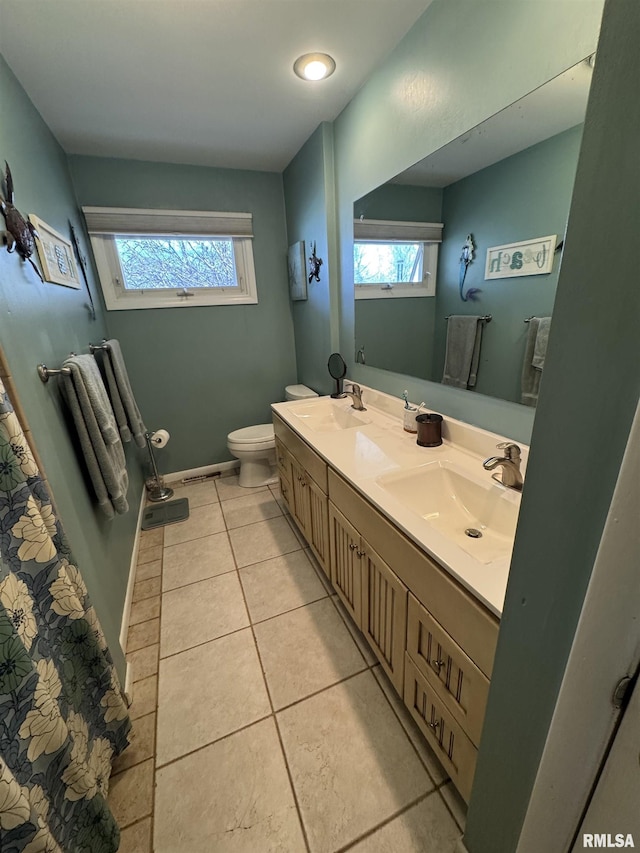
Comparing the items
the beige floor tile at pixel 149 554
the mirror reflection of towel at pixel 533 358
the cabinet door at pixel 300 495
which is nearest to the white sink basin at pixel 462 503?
the mirror reflection of towel at pixel 533 358

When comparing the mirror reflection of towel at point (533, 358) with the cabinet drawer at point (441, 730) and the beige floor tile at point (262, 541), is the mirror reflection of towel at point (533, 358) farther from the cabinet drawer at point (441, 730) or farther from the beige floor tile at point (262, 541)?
the beige floor tile at point (262, 541)

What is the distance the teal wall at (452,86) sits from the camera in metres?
0.92

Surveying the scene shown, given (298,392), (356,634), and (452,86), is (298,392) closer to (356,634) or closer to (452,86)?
(356,634)

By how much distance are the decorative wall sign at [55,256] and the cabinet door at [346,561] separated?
152 cm

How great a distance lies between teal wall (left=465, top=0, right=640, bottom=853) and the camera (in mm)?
351

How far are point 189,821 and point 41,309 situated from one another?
1728mm

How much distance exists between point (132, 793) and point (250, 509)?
61.2 inches

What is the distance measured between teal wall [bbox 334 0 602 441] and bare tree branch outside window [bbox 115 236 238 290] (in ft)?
Result: 3.87

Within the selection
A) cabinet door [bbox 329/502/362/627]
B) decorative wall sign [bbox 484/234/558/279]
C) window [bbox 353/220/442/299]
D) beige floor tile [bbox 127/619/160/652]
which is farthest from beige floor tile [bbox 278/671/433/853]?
window [bbox 353/220/442/299]

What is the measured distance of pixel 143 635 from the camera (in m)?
1.57

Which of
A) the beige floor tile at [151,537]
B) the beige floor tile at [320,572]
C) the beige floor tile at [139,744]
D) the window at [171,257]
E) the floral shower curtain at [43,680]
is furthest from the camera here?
the window at [171,257]

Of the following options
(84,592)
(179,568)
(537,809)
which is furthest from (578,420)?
(179,568)

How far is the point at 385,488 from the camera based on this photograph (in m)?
1.17

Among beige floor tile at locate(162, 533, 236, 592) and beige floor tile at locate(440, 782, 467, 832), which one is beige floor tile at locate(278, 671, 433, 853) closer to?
beige floor tile at locate(440, 782, 467, 832)
